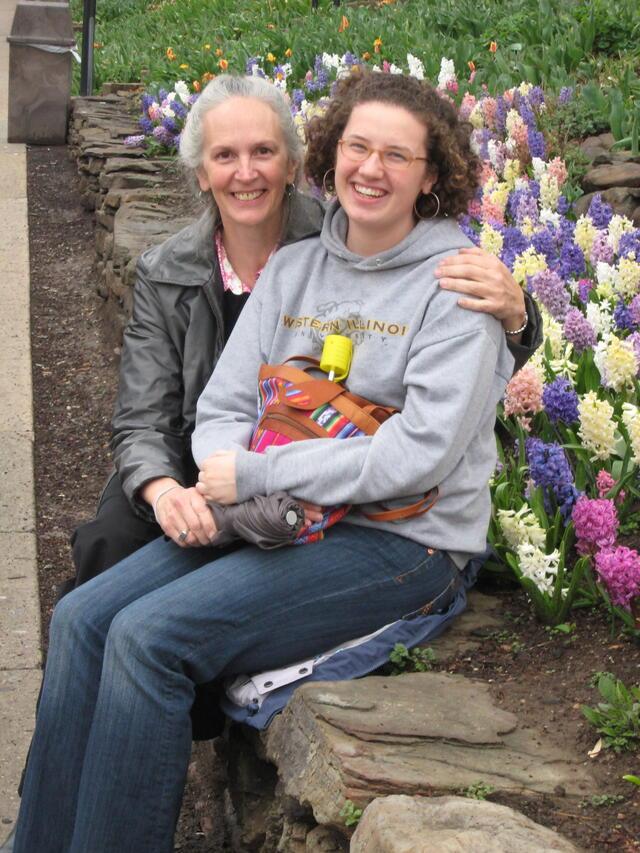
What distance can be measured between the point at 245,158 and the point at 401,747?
148cm

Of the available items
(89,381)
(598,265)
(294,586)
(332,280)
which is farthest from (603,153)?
(294,586)

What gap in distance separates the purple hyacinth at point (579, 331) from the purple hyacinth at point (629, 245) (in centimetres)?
53

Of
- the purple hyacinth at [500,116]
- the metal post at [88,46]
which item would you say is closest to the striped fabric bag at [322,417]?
the purple hyacinth at [500,116]

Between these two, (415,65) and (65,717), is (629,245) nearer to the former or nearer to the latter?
(65,717)

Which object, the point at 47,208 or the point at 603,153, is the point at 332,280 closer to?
the point at 603,153

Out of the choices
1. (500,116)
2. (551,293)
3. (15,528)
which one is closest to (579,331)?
(551,293)

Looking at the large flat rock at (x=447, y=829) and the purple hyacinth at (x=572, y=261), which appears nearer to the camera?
the large flat rock at (x=447, y=829)

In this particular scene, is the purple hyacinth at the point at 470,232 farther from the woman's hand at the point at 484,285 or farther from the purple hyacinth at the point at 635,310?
the woman's hand at the point at 484,285

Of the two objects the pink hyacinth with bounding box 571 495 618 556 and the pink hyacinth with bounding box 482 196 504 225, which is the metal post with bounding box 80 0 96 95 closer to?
the pink hyacinth with bounding box 482 196 504 225

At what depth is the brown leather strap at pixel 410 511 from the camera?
286cm

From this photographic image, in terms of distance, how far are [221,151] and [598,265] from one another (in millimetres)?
1559

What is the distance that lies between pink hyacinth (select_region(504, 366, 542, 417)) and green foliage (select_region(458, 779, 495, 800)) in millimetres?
1414

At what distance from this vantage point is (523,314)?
294cm

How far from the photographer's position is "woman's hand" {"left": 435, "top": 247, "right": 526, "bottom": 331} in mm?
2836
